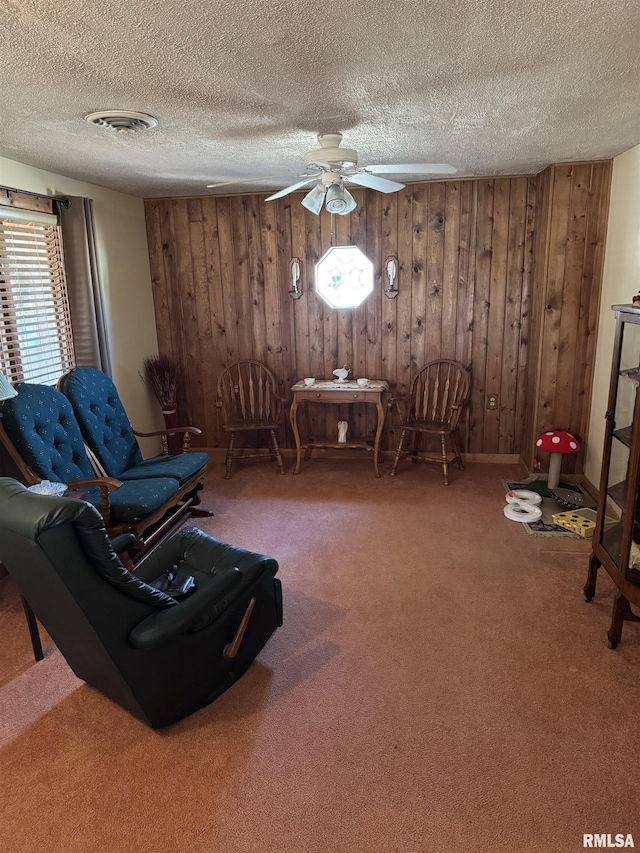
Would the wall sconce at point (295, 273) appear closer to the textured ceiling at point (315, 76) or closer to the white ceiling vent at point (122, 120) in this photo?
the textured ceiling at point (315, 76)

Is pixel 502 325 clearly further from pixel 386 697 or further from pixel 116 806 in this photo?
pixel 116 806

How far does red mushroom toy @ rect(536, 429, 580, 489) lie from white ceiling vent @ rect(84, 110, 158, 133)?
128 inches

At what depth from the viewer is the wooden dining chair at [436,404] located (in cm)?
475

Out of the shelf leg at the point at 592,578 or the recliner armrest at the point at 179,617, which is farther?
the shelf leg at the point at 592,578

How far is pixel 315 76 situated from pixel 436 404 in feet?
10.3

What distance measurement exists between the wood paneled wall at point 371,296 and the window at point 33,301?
1276 mm

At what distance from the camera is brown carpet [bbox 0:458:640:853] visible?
173cm

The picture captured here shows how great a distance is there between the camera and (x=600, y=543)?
277cm

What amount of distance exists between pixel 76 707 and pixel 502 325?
4042mm

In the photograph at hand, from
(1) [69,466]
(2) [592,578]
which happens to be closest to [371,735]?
(2) [592,578]

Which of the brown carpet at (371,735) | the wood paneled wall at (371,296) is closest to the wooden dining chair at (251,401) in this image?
the wood paneled wall at (371,296)

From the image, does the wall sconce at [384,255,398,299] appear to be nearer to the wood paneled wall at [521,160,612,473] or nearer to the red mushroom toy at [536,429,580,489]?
the wood paneled wall at [521,160,612,473]

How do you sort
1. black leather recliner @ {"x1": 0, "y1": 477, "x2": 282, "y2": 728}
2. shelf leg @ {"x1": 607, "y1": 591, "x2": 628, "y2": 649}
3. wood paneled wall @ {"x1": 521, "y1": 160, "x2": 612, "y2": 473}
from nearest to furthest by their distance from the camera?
black leather recliner @ {"x1": 0, "y1": 477, "x2": 282, "y2": 728} → shelf leg @ {"x1": 607, "y1": 591, "x2": 628, "y2": 649} → wood paneled wall @ {"x1": 521, "y1": 160, "x2": 612, "y2": 473}

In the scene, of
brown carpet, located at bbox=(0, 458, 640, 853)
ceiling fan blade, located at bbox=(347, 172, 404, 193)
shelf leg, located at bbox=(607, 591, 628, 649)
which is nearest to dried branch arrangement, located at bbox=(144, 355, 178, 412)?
brown carpet, located at bbox=(0, 458, 640, 853)
